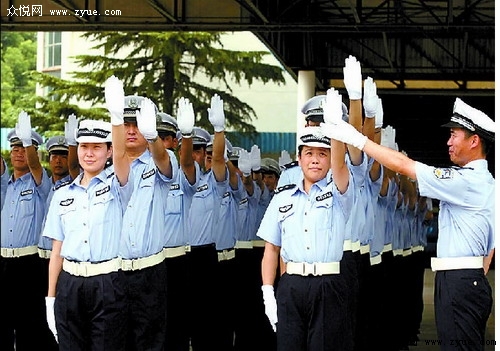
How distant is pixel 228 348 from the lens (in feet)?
29.0

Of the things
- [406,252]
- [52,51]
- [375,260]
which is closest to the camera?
[375,260]

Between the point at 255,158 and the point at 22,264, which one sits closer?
the point at 22,264

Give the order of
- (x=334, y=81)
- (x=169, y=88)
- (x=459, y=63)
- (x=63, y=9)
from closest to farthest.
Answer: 1. (x=63, y=9)
2. (x=459, y=63)
3. (x=334, y=81)
4. (x=169, y=88)

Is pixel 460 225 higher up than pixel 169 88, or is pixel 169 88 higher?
pixel 169 88

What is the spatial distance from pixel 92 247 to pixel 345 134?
1.55 meters

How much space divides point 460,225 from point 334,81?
12.7m

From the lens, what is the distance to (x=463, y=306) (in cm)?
580

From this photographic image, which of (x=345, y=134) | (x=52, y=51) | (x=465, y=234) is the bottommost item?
(x=465, y=234)

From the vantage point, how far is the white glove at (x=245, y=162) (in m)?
9.61

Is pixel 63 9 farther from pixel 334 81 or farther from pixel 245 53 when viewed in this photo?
pixel 245 53

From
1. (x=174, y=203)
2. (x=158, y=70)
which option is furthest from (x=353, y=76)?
(x=158, y=70)

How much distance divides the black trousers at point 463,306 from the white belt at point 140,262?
5.62 ft

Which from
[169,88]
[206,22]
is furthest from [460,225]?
[169,88]

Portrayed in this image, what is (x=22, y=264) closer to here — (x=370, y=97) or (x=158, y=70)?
(x=370, y=97)
